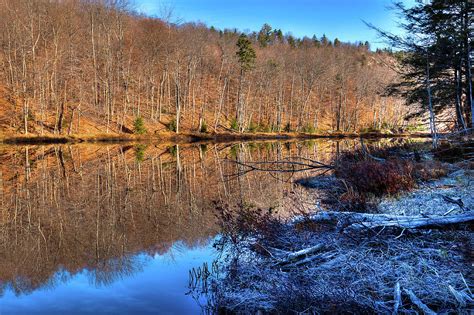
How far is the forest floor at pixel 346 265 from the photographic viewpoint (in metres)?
4.51

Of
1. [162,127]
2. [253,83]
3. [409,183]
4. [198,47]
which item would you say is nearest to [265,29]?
[253,83]

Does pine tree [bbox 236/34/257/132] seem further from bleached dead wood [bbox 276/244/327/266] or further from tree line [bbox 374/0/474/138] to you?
bleached dead wood [bbox 276/244/327/266]

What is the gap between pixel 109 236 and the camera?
8.34 metres

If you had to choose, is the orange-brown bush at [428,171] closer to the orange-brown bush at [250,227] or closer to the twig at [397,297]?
the orange-brown bush at [250,227]

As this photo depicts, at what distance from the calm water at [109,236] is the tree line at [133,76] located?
47.2 ft

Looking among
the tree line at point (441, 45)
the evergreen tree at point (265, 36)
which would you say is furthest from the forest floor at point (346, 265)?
the evergreen tree at point (265, 36)

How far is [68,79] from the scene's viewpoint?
43.0 metres

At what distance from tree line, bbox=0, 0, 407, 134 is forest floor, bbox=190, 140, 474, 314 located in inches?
681

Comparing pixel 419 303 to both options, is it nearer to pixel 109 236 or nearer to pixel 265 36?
pixel 109 236

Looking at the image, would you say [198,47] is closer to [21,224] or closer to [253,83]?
[253,83]

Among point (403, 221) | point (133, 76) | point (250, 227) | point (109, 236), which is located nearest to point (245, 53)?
point (133, 76)

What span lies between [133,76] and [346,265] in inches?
2075

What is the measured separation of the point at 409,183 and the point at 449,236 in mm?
5027

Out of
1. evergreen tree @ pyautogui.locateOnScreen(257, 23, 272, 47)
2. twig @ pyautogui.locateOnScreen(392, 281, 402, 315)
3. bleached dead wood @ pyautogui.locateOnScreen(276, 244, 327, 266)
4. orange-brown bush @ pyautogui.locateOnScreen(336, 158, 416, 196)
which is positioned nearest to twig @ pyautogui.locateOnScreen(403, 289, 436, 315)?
twig @ pyautogui.locateOnScreen(392, 281, 402, 315)
